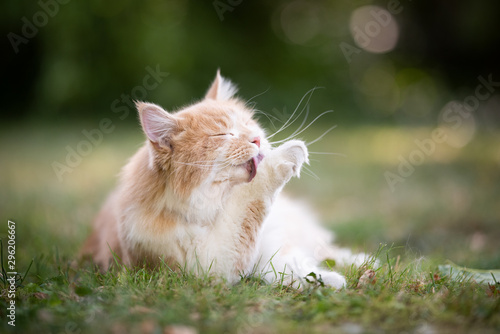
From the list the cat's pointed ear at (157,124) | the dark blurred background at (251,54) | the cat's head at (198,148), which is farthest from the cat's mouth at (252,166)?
the dark blurred background at (251,54)

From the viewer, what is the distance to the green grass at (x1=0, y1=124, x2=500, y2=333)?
1835 mm

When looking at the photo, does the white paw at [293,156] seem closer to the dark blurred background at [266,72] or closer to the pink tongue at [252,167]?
the pink tongue at [252,167]

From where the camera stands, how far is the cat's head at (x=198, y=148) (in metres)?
2.30

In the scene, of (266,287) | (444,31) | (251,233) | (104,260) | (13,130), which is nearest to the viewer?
(266,287)

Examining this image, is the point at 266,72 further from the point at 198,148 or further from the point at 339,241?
the point at 198,148

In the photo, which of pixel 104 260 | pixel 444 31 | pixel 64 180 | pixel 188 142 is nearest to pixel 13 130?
pixel 64 180

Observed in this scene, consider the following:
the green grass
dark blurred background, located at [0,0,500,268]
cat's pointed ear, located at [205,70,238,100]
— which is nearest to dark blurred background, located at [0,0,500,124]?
dark blurred background, located at [0,0,500,268]

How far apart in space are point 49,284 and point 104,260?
1.67 ft

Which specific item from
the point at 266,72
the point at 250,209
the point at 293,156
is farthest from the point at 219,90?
the point at 266,72

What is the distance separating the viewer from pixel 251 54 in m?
10.8

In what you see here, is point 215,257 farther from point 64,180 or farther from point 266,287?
point 64,180

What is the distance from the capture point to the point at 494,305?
6.26ft

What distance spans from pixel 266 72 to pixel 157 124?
874 cm

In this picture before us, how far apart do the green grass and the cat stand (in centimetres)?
12
